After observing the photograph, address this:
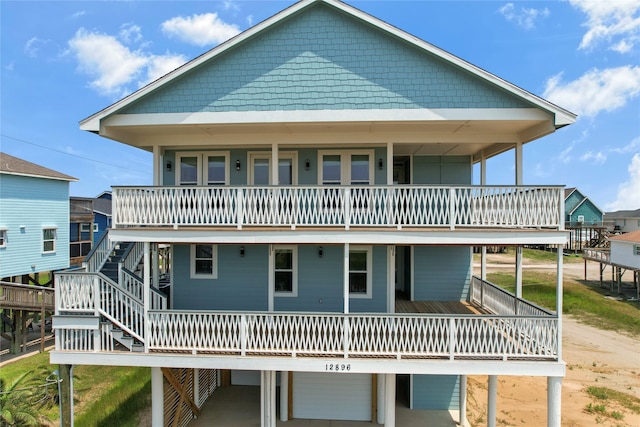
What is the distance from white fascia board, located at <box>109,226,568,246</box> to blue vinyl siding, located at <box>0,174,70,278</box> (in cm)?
1715

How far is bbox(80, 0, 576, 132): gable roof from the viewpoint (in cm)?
862

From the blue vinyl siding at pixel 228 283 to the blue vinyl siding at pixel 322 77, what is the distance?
4.30 m

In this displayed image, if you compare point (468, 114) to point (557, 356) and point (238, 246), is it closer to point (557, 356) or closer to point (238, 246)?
point (557, 356)

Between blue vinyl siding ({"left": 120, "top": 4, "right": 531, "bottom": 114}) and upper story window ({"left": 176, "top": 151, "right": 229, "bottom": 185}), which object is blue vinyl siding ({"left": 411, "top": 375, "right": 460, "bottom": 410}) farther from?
upper story window ({"left": 176, "top": 151, "right": 229, "bottom": 185})

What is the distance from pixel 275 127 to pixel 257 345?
19.1 feet

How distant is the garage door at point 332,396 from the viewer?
1080 cm

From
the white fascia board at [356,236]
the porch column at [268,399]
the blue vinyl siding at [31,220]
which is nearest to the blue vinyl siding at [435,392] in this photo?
the porch column at [268,399]

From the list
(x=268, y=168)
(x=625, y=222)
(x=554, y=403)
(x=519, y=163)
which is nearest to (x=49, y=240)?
A: (x=268, y=168)

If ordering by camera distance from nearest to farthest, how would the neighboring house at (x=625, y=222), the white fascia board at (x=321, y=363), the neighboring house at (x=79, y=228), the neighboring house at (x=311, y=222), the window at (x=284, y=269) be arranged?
1. the white fascia board at (x=321, y=363)
2. the neighboring house at (x=311, y=222)
3. the window at (x=284, y=269)
4. the neighboring house at (x=79, y=228)
5. the neighboring house at (x=625, y=222)

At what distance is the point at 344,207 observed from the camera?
8656 millimetres

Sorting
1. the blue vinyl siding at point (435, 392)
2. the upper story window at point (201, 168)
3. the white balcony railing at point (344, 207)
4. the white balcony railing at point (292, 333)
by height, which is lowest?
the blue vinyl siding at point (435, 392)

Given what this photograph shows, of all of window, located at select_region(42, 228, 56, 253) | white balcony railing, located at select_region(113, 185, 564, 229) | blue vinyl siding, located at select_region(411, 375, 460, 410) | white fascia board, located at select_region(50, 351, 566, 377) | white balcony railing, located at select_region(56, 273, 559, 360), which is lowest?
blue vinyl siding, located at select_region(411, 375, 460, 410)

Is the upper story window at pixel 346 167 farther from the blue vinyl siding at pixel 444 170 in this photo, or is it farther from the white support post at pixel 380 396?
the white support post at pixel 380 396

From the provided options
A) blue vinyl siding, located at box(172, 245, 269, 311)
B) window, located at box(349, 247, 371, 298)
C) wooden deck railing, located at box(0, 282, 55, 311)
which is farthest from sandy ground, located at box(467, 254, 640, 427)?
wooden deck railing, located at box(0, 282, 55, 311)
